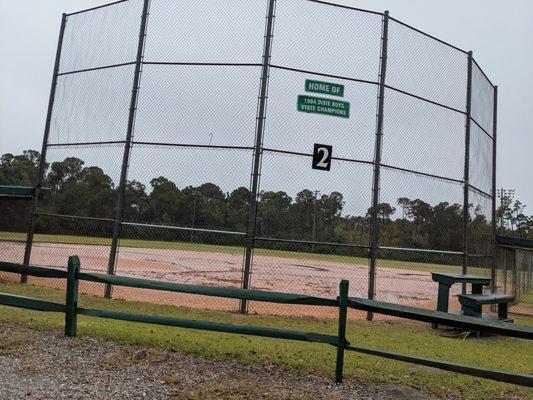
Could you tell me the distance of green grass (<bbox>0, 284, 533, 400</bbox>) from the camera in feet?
15.8

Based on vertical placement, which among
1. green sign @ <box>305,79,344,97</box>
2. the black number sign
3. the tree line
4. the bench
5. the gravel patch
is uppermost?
green sign @ <box>305,79,344,97</box>

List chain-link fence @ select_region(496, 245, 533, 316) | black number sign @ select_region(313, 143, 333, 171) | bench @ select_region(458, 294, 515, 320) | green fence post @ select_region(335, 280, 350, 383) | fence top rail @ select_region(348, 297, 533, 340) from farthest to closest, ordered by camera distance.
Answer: chain-link fence @ select_region(496, 245, 533, 316), black number sign @ select_region(313, 143, 333, 171), bench @ select_region(458, 294, 515, 320), green fence post @ select_region(335, 280, 350, 383), fence top rail @ select_region(348, 297, 533, 340)

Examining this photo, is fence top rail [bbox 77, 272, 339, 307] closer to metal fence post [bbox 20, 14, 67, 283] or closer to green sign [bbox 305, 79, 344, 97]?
green sign [bbox 305, 79, 344, 97]

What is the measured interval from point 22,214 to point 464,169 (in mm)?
10263

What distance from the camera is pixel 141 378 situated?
4254mm

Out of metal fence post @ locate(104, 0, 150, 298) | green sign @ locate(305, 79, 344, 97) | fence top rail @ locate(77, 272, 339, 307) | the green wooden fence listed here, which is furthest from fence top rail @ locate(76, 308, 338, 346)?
green sign @ locate(305, 79, 344, 97)

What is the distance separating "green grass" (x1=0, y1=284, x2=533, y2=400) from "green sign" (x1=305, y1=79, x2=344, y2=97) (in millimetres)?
4389

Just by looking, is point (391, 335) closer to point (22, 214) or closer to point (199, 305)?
point (199, 305)

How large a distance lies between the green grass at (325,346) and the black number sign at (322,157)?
289 cm

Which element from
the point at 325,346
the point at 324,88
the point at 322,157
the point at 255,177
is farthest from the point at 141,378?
the point at 324,88

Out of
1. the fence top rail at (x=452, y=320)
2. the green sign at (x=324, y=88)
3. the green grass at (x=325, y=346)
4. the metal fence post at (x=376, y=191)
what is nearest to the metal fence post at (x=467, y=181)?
the green grass at (x=325, y=346)

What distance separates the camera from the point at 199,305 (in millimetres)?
9555

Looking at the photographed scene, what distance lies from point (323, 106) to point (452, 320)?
563 centimetres

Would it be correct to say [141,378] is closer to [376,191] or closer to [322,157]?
[322,157]
